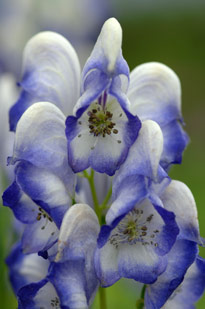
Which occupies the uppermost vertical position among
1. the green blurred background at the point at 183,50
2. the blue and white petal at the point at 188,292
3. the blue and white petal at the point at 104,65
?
the blue and white petal at the point at 104,65

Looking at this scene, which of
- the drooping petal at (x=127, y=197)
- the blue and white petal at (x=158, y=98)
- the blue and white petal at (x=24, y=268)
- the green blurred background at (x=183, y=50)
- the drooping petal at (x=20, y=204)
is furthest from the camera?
the green blurred background at (x=183, y=50)

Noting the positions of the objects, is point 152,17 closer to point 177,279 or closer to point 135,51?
point 135,51

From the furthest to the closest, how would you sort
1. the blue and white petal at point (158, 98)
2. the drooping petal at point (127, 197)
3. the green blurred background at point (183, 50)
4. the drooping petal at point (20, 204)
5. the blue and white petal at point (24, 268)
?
1. the green blurred background at point (183, 50)
2. the blue and white petal at point (24, 268)
3. the blue and white petal at point (158, 98)
4. the drooping petal at point (20, 204)
5. the drooping petal at point (127, 197)

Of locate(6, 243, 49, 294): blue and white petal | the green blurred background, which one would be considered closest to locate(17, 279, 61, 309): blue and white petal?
locate(6, 243, 49, 294): blue and white petal

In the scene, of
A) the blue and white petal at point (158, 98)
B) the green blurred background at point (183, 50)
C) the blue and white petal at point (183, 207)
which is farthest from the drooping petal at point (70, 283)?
the green blurred background at point (183, 50)

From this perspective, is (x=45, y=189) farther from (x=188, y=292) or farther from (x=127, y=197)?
(x=188, y=292)

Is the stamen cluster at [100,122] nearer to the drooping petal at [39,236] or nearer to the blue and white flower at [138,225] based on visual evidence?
the blue and white flower at [138,225]
